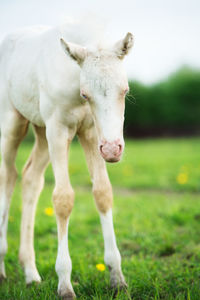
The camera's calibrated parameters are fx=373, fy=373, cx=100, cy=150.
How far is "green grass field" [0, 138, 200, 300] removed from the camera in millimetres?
2920

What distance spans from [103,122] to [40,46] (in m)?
1.20

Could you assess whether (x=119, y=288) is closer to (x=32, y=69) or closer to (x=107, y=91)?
(x=107, y=91)

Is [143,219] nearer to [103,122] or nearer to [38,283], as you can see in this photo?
[38,283]

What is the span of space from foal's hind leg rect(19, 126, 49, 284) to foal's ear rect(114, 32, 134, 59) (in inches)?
55.5

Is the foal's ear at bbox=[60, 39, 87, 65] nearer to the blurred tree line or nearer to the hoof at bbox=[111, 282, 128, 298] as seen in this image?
the hoof at bbox=[111, 282, 128, 298]

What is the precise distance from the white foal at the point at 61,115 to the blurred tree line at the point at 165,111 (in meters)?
17.9

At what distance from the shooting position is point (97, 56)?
256 centimetres

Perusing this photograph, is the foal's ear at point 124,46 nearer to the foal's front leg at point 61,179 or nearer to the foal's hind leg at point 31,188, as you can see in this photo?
the foal's front leg at point 61,179

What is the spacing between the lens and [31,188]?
146 inches

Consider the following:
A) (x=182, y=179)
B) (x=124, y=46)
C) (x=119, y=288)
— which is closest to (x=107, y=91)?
(x=124, y=46)

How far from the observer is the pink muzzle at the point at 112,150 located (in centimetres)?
239

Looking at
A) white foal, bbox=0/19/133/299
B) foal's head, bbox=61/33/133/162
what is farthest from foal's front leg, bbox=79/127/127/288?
foal's head, bbox=61/33/133/162

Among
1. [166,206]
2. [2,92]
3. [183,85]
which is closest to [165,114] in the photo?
[183,85]

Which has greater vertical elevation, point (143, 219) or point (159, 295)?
point (159, 295)
